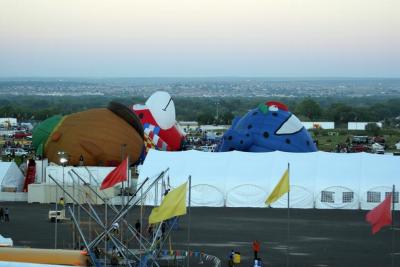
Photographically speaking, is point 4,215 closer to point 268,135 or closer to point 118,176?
point 118,176

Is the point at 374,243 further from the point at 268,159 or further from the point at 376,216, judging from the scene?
the point at 268,159

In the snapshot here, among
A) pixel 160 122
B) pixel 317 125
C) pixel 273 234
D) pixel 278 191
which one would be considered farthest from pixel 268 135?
pixel 317 125

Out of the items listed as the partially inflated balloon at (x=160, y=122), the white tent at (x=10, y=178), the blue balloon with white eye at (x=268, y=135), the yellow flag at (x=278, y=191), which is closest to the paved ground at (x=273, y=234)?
the yellow flag at (x=278, y=191)

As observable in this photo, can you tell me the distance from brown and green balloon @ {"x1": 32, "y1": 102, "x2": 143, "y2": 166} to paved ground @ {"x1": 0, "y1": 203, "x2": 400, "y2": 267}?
6665mm

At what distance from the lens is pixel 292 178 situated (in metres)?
37.4

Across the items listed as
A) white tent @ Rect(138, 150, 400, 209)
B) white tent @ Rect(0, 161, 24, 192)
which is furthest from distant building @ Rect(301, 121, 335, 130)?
white tent @ Rect(138, 150, 400, 209)

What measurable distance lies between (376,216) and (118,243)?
6270 mm

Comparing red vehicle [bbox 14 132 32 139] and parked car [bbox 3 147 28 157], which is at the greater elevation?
parked car [bbox 3 147 28 157]

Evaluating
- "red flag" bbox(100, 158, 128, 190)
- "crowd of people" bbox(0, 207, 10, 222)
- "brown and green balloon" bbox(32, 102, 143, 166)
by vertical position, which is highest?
"red flag" bbox(100, 158, 128, 190)

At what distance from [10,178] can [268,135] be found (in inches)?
457

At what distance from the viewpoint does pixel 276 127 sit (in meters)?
45.1

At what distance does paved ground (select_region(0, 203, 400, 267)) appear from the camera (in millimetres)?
26906

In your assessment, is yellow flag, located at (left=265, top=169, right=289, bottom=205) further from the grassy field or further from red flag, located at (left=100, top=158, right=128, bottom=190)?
the grassy field

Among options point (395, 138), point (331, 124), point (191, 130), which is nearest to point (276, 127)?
point (395, 138)
